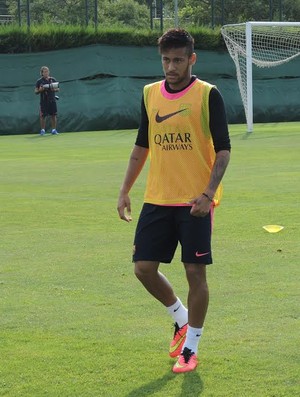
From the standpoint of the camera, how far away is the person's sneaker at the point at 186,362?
569 centimetres

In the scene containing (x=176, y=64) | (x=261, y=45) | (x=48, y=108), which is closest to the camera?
(x=176, y=64)

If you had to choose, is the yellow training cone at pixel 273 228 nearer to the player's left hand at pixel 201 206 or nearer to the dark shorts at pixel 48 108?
the player's left hand at pixel 201 206

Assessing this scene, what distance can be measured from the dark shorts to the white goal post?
612 cm

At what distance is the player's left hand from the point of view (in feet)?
18.5

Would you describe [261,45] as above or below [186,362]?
below

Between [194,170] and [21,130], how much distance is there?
1121 inches

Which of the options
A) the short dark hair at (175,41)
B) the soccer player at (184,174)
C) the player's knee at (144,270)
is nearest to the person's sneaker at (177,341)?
the soccer player at (184,174)

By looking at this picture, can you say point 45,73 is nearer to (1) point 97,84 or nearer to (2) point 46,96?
(2) point 46,96

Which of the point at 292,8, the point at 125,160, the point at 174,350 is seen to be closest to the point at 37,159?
the point at 125,160

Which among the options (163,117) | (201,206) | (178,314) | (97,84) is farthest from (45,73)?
(201,206)

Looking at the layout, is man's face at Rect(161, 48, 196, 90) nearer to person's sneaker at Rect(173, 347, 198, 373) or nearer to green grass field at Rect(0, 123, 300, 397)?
person's sneaker at Rect(173, 347, 198, 373)

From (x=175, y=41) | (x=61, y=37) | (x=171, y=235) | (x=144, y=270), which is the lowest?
(x=61, y=37)

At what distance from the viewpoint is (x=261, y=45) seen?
114 feet

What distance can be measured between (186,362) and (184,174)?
3.60ft
